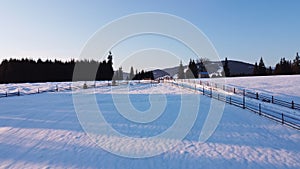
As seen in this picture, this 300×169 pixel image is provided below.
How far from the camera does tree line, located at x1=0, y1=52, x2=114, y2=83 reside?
2756 inches

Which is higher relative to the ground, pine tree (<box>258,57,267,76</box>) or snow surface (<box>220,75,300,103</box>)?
pine tree (<box>258,57,267,76</box>)

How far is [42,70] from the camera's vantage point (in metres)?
76.8

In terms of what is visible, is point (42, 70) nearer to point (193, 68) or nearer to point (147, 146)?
point (193, 68)

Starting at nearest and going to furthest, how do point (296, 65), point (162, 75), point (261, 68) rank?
point (296, 65)
point (261, 68)
point (162, 75)

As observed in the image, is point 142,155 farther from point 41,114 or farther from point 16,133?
point 41,114

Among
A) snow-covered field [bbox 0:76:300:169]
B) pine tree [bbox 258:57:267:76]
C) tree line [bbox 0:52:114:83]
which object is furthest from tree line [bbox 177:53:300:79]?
snow-covered field [bbox 0:76:300:169]

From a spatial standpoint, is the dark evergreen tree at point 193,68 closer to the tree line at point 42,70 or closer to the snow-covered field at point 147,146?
the tree line at point 42,70

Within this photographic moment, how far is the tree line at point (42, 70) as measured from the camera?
230ft

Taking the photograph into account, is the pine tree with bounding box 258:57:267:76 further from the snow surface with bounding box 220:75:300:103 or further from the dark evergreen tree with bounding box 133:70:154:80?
the dark evergreen tree with bounding box 133:70:154:80

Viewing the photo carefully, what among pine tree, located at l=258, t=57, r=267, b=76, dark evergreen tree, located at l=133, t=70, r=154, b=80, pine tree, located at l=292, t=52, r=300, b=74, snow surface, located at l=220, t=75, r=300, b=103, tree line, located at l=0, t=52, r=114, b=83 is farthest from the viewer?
dark evergreen tree, located at l=133, t=70, r=154, b=80

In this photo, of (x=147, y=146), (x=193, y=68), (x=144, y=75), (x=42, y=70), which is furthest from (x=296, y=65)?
(x=147, y=146)

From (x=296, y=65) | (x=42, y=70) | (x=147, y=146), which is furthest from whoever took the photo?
(x=296, y=65)

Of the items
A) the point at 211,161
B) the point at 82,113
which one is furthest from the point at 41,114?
the point at 211,161

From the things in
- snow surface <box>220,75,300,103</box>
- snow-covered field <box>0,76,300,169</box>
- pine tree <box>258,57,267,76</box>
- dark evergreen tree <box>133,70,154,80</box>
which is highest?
pine tree <box>258,57,267,76</box>
